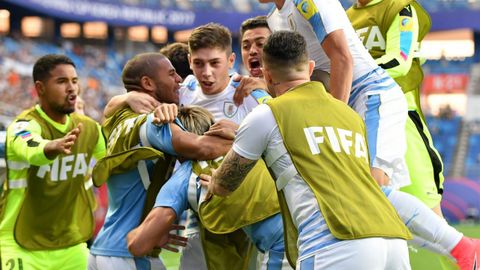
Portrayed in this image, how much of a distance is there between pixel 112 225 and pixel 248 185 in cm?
106

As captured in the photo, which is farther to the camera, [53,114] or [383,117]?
[53,114]

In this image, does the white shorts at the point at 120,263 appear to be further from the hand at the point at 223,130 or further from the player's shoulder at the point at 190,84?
the player's shoulder at the point at 190,84

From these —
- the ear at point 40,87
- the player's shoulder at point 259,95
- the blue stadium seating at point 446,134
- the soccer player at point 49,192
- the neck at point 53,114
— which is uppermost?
the player's shoulder at point 259,95

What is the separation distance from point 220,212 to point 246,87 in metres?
1.20

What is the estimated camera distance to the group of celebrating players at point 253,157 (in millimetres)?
4348

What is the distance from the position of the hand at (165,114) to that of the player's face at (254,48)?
141cm

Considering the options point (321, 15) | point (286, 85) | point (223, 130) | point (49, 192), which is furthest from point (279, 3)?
point (49, 192)

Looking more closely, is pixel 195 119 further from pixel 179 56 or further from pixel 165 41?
pixel 165 41

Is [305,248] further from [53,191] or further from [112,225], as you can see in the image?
[53,191]

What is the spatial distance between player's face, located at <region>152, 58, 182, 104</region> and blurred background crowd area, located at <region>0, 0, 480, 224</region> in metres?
24.5

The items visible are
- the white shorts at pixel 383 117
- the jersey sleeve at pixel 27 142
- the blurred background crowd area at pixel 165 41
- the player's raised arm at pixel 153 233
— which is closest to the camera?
the player's raised arm at pixel 153 233

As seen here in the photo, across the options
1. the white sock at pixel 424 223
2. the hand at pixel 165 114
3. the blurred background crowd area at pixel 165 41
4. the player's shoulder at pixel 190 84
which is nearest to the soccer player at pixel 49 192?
the player's shoulder at pixel 190 84

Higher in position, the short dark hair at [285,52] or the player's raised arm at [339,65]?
the short dark hair at [285,52]

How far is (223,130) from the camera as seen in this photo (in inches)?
205
